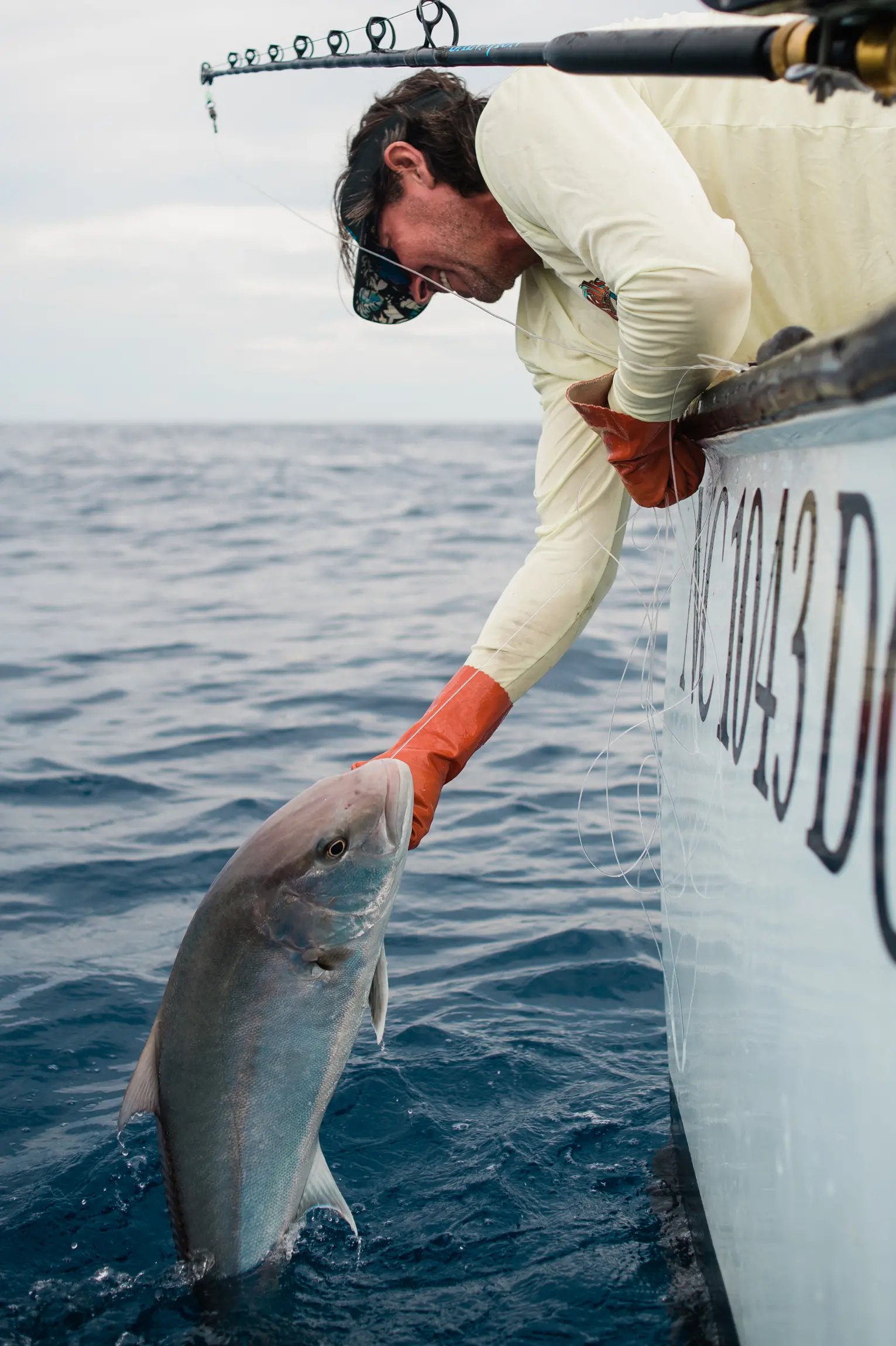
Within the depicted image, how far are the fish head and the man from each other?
195 millimetres

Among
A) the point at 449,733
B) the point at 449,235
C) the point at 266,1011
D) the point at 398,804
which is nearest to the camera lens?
the point at 266,1011

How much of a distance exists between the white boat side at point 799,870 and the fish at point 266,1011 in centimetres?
57

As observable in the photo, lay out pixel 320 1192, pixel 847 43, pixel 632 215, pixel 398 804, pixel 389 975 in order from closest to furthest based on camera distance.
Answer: pixel 847 43 → pixel 632 215 → pixel 398 804 → pixel 320 1192 → pixel 389 975

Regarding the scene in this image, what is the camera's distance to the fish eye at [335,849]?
2.00 meters

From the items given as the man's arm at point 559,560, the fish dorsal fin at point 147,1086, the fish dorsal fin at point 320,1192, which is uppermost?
the man's arm at point 559,560

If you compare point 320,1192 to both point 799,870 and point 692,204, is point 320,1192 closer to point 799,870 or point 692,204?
point 799,870

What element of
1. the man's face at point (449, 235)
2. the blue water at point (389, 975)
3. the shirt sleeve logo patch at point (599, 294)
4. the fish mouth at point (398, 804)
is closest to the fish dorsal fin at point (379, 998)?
the fish mouth at point (398, 804)

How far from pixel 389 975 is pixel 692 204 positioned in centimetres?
282

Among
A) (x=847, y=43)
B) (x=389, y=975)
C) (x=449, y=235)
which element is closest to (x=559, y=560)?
(x=449, y=235)

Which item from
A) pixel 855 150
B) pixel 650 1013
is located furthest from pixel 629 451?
pixel 650 1013

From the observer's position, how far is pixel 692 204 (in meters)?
1.77

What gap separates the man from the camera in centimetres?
180

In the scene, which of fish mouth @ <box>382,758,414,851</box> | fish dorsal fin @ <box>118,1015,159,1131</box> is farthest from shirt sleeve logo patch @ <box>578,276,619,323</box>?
fish dorsal fin @ <box>118,1015,159,1131</box>

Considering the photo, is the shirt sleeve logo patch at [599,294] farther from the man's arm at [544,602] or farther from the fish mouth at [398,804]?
the fish mouth at [398,804]
